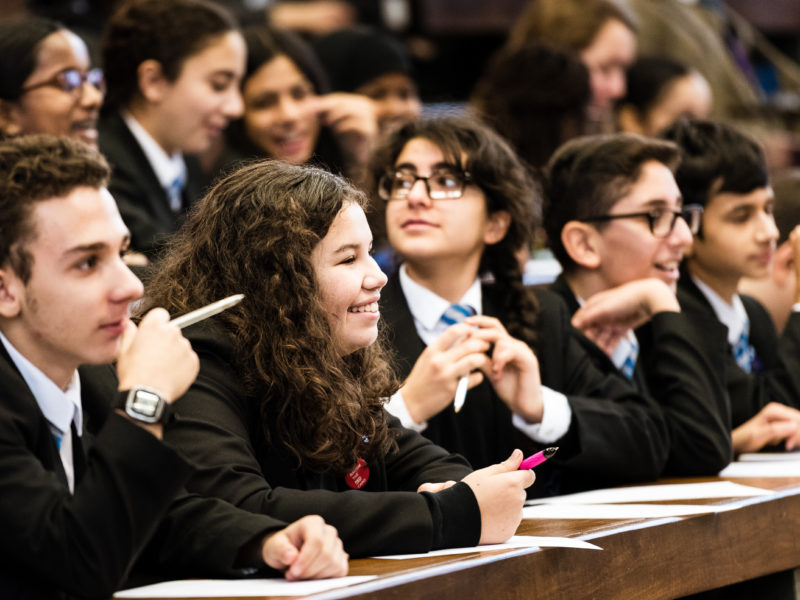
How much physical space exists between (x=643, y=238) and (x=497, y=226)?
1.23ft

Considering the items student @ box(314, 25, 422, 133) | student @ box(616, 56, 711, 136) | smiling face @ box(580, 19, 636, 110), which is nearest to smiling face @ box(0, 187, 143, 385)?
student @ box(314, 25, 422, 133)

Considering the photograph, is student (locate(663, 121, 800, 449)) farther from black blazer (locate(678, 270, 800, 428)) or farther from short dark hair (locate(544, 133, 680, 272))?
short dark hair (locate(544, 133, 680, 272))

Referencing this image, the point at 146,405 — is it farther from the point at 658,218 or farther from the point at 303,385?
the point at 658,218

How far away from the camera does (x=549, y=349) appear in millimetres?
2775

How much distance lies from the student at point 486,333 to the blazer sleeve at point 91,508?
88 centimetres

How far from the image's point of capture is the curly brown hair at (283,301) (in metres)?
1.98

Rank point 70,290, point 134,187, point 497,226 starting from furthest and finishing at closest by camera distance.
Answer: point 134,187 < point 497,226 < point 70,290

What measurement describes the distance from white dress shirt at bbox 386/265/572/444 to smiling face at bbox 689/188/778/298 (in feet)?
2.46

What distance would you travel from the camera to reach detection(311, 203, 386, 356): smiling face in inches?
81.6

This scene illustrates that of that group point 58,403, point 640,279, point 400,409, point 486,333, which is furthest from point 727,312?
point 58,403

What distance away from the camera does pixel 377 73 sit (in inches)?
193

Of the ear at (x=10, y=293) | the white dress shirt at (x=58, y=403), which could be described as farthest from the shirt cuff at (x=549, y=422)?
the ear at (x=10, y=293)

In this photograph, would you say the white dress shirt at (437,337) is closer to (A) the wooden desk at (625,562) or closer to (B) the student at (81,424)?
(A) the wooden desk at (625,562)

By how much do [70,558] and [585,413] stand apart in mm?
1294
